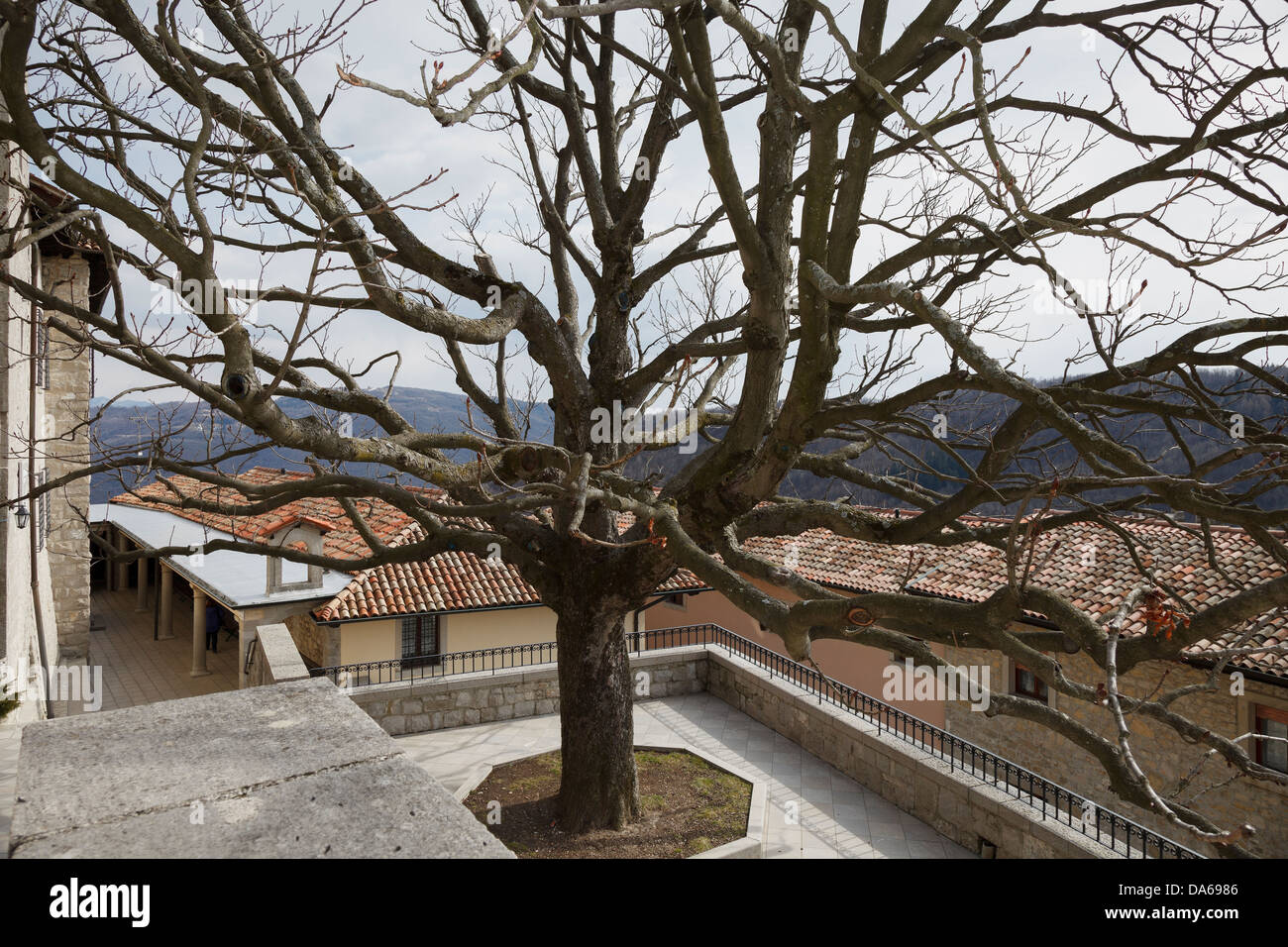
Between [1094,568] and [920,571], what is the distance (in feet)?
15.8

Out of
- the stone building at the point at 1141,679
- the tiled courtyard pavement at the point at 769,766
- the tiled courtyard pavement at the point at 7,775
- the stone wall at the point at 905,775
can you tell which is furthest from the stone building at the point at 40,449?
the stone wall at the point at 905,775

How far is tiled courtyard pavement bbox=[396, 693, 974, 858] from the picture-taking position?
8352 millimetres

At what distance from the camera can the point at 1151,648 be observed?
3863mm

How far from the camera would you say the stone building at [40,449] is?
264 inches

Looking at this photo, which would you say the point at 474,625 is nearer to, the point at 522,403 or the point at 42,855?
the point at 522,403

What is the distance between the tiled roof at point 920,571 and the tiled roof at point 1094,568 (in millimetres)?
20

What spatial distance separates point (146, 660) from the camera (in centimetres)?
1708

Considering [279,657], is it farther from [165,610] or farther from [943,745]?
[165,610]

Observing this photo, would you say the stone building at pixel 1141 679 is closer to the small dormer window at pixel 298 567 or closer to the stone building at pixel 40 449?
the stone building at pixel 40 449

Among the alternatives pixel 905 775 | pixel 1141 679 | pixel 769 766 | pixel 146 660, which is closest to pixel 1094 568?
pixel 1141 679

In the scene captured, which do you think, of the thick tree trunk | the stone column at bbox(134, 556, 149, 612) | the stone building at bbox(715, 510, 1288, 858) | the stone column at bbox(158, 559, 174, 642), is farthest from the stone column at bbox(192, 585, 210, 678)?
the stone building at bbox(715, 510, 1288, 858)

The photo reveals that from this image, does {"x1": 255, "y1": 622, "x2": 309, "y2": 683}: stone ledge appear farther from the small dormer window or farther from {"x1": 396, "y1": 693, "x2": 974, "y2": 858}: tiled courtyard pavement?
the small dormer window

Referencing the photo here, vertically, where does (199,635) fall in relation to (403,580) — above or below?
below

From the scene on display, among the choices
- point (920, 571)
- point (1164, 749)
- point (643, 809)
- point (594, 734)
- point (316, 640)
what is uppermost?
point (920, 571)
